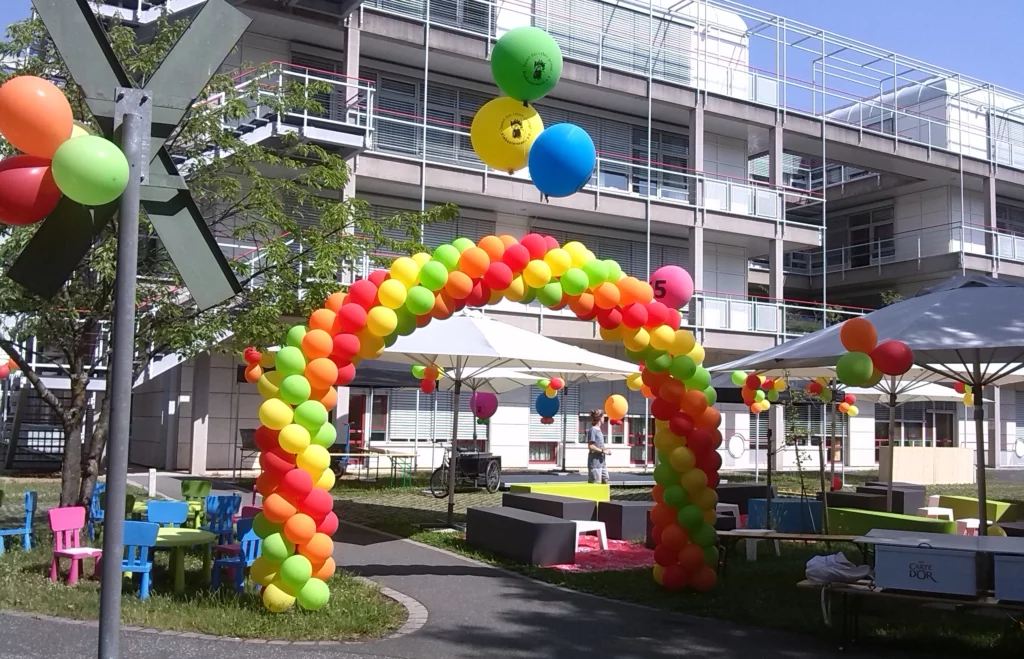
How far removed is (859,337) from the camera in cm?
845

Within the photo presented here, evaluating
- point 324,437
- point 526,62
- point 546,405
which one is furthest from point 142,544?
point 546,405

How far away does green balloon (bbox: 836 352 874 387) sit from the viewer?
8266 mm

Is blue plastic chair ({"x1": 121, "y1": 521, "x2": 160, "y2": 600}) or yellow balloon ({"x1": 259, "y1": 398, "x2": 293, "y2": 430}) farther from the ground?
yellow balloon ({"x1": 259, "y1": 398, "x2": 293, "y2": 430})

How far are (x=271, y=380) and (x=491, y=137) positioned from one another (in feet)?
9.28

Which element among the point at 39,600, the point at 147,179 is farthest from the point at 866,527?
the point at 147,179

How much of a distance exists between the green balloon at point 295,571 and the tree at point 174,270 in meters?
3.82

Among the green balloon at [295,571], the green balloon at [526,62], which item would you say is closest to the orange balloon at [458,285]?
the green balloon at [526,62]

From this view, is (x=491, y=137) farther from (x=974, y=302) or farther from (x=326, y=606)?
(x=974, y=302)

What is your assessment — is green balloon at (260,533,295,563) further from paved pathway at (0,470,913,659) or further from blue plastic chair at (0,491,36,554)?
blue plastic chair at (0,491,36,554)

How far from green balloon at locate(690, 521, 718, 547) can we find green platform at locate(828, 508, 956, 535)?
9.62 feet

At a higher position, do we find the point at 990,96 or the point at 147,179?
the point at 990,96

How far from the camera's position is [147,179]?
10.9ft

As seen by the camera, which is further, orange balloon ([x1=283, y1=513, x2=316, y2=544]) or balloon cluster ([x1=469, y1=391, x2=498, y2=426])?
balloon cluster ([x1=469, y1=391, x2=498, y2=426])

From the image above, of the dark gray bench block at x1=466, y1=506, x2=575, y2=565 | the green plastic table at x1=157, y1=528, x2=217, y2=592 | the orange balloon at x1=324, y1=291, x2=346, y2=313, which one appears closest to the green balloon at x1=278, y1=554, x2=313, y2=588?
the green plastic table at x1=157, y1=528, x2=217, y2=592
